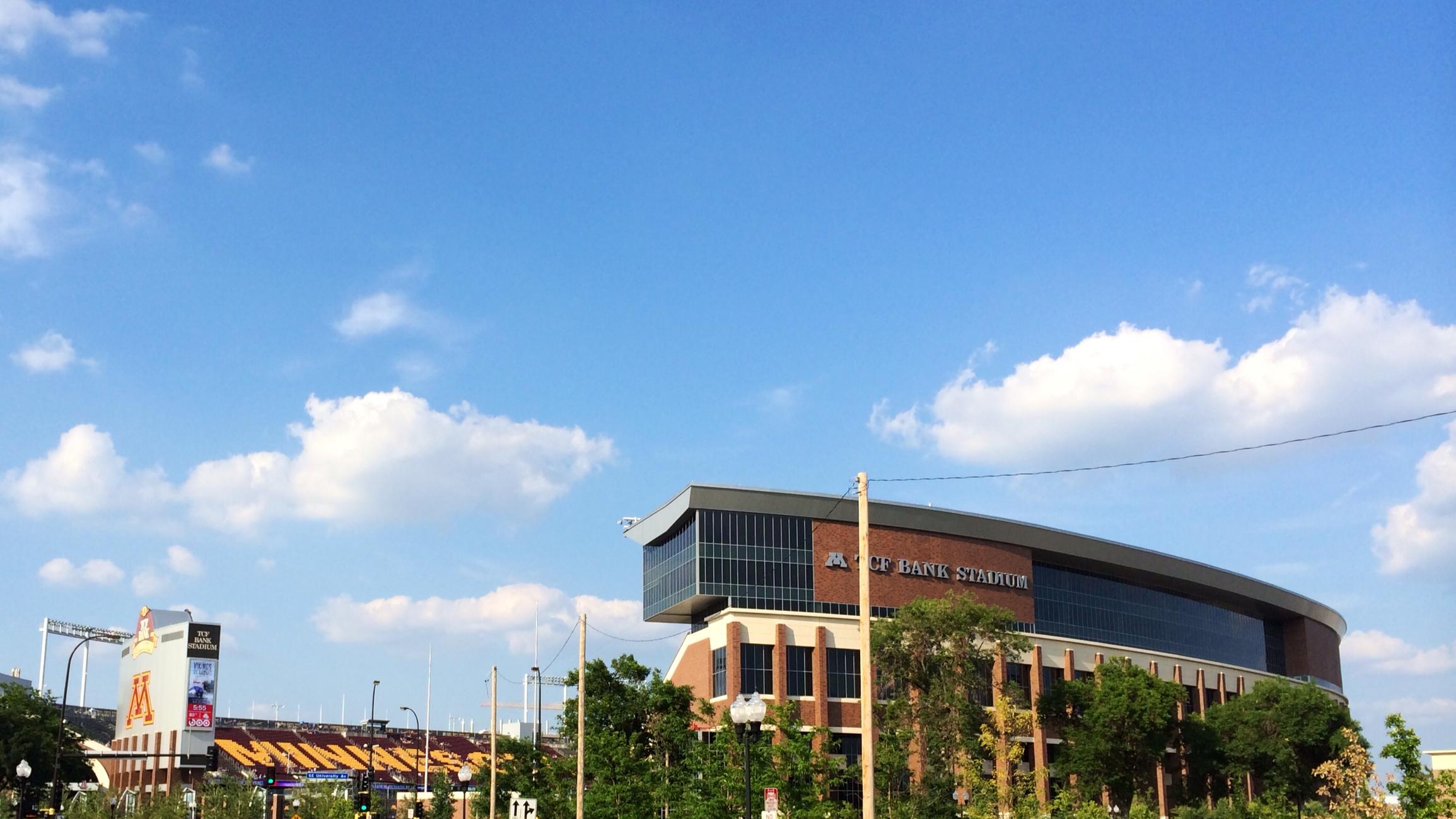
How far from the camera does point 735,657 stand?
84.9 meters

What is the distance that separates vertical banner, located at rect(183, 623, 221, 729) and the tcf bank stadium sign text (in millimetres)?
68334

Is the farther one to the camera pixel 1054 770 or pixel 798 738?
pixel 1054 770

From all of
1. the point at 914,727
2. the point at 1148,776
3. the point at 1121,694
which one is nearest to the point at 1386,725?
the point at 914,727

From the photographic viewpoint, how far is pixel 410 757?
555 ft

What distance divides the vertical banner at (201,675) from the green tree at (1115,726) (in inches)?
3128

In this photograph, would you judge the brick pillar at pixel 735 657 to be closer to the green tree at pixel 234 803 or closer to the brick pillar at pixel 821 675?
the brick pillar at pixel 821 675

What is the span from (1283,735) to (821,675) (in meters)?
38.0

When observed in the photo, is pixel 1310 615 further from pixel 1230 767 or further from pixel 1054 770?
pixel 1054 770

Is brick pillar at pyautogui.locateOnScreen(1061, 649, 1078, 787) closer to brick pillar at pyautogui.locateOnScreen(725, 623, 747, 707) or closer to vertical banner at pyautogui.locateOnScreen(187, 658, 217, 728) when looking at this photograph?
brick pillar at pyautogui.locateOnScreen(725, 623, 747, 707)

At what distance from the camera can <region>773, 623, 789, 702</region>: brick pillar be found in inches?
3364

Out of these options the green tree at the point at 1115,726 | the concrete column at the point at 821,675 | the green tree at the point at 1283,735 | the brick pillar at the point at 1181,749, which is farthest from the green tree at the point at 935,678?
the green tree at the point at 1283,735

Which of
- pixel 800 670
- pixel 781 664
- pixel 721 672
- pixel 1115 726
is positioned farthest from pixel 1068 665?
pixel 721 672

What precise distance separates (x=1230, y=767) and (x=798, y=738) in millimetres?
60677

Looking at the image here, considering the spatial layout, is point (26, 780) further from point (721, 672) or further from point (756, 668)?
point (756, 668)
